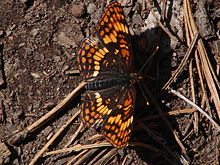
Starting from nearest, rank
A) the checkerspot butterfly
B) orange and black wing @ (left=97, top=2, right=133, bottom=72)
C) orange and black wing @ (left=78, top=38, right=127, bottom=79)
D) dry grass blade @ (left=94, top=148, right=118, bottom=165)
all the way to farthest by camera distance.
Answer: orange and black wing @ (left=97, top=2, right=133, bottom=72) → the checkerspot butterfly → orange and black wing @ (left=78, top=38, right=127, bottom=79) → dry grass blade @ (left=94, top=148, right=118, bottom=165)

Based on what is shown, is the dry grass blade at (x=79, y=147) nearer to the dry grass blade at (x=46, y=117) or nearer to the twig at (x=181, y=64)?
the dry grass blade at (x=46, y=117)

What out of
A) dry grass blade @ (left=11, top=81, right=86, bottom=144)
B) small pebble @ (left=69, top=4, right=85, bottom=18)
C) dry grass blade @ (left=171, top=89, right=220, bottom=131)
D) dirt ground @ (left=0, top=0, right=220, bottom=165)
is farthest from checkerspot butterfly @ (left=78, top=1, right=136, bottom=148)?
dry grass blade @ (left=171, top=89, right=220, bottom=131)

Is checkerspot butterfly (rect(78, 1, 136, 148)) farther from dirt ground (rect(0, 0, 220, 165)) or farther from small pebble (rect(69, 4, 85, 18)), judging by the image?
small pebble (rect(69, 4, 85, 18))

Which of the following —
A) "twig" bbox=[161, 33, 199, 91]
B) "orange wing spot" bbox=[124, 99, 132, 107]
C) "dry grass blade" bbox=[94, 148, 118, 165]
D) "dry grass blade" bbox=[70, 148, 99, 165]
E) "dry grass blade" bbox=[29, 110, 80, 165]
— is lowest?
"dry grass blade" bbox=[94, 148, 118, 165]

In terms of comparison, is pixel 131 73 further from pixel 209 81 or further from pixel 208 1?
pixel 208 1

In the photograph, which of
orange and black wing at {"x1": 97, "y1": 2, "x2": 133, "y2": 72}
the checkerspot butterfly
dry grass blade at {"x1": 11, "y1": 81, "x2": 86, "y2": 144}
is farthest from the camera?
dry grass blade at {"x1": 11, "y1": 81, "x2": 86, "y2": 144}

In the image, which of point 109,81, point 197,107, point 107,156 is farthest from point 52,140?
point 197,107

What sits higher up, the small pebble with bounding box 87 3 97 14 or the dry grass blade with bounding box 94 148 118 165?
the small pebble with bounding box 87 3 97 14
